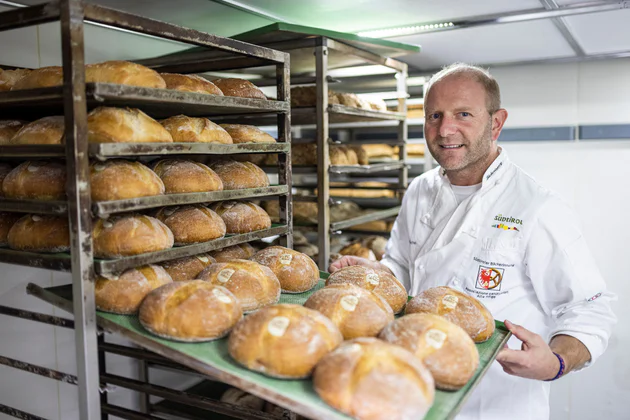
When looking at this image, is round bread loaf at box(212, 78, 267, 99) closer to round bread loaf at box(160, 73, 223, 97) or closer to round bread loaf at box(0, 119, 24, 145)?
round bread loaf at box(160, 73, 223, 97)

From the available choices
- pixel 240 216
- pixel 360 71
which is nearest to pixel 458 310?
pixel 240 216

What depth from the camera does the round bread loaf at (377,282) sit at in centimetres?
156

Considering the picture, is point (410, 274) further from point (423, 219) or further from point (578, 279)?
point (578, 279)

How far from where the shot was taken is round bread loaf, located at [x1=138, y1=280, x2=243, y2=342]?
48.4 inches

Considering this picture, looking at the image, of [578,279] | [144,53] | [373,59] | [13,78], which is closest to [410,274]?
[578,279]

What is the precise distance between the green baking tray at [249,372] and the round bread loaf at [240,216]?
0.57 metres

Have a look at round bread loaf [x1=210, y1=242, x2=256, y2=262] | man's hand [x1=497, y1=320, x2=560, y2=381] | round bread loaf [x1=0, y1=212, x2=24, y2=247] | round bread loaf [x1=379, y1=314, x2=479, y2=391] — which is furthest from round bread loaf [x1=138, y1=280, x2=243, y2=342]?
man's hand [x1=497, y1=320, x2=560, y2=381]

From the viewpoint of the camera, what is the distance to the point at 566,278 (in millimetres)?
1897

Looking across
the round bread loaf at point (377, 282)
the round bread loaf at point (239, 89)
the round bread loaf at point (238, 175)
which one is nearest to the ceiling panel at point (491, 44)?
the round bread loaf at point (239, 89)

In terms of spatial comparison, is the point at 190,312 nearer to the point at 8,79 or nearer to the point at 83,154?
the point at 83,154

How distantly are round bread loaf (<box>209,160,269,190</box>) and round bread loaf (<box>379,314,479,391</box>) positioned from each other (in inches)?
33.8

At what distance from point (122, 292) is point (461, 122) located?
59.0 inches

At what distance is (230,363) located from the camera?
3.74 feet

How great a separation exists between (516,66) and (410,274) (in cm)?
240
